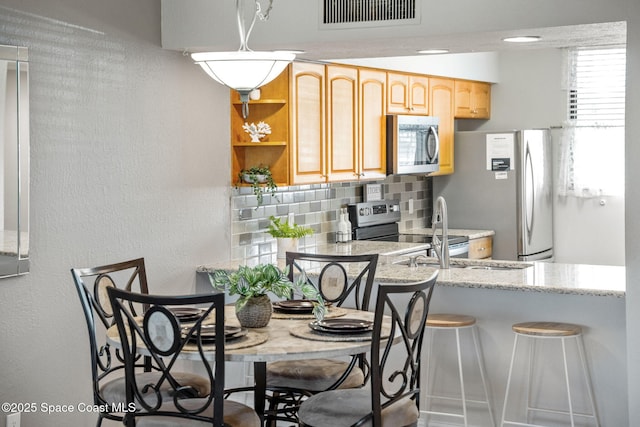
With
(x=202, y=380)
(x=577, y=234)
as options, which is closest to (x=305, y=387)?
(x=202, y=380)

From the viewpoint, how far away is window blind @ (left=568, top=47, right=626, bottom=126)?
6.89 meters

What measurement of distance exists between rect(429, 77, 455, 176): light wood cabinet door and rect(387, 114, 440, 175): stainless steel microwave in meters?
0.15

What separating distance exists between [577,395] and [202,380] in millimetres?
1788

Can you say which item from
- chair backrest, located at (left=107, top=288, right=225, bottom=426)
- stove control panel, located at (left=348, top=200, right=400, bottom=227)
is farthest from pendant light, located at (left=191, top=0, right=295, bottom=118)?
stove control panel, located at (left=348, top=200, right=400, bottom=227)

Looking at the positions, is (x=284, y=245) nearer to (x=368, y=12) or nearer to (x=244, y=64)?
(x=368, y=12)

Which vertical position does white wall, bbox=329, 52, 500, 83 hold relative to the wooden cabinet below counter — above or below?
above

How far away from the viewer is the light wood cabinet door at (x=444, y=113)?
6.73 meters

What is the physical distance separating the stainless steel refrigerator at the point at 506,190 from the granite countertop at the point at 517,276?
1.82m

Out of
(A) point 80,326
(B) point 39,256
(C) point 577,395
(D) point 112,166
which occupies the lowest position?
(C) point 577,395

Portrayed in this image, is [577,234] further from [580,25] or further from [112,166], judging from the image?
[112,166]

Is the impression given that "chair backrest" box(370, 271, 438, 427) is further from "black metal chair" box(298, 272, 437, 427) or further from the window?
the window

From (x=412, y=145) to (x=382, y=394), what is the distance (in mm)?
3325

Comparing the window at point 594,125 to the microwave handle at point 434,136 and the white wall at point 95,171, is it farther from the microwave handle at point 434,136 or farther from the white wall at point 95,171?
the white wall at point 95,171

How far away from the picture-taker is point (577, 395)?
4180mm
